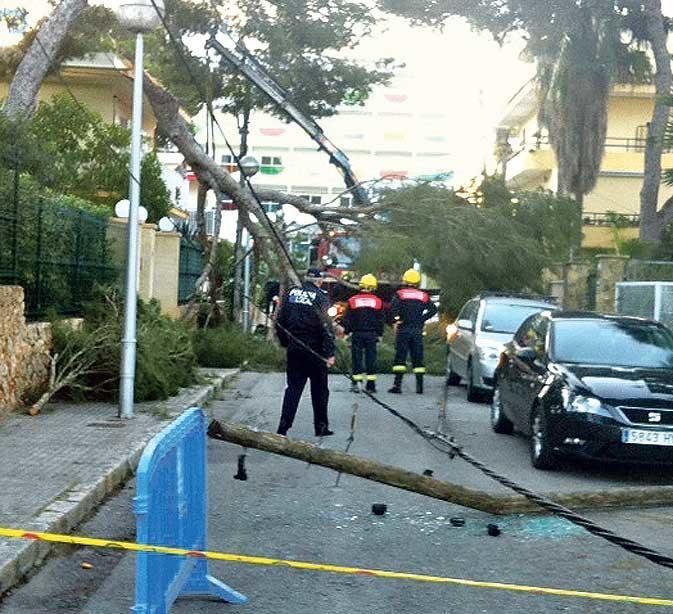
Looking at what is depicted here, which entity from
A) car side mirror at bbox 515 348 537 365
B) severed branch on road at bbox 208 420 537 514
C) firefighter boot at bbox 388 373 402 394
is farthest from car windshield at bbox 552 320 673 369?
firefighter boot at bbox 388 373 402 394

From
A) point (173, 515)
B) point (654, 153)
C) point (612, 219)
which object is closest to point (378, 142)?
point (612, 219)

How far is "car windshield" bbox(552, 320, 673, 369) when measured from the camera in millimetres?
13367

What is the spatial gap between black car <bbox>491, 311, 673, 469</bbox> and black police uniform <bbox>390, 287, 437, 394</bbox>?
14.4ft

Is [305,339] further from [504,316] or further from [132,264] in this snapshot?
[504,316]

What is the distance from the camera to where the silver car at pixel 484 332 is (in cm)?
1888

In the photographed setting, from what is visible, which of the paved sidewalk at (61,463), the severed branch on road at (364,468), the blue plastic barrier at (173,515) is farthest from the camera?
the paved sidewalk at (61,463)

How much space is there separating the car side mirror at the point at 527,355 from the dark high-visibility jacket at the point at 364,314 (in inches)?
191

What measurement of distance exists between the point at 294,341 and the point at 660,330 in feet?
13.3

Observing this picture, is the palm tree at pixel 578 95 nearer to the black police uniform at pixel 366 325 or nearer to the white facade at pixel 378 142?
the black police uniform at pixel 366 325

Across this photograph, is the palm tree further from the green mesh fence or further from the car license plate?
the car license plate

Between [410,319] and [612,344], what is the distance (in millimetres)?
6323

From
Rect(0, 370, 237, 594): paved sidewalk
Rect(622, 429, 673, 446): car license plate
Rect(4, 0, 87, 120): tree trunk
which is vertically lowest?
Rect(0, 370, 237, 594): paved sidewalk

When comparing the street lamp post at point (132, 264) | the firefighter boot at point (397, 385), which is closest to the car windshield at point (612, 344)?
the street lamp post at point (132, 264)

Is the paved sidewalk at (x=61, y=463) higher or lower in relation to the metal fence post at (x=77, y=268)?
lower
